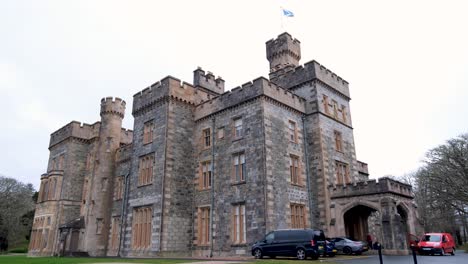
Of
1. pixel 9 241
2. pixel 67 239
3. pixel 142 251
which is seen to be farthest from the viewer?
pixel 9 241

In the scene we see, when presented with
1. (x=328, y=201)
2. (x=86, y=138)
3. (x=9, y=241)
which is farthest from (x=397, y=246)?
(x=9, y=241)

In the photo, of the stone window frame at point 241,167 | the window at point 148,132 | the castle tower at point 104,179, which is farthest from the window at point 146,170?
the castle tower at point 104,179

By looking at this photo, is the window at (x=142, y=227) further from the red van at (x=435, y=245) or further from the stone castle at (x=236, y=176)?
the red van at (x=435, y=245)

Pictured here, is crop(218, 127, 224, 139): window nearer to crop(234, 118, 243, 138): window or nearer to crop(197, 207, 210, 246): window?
crop(234, 118, 243, 138): window

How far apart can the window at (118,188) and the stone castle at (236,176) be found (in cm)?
11

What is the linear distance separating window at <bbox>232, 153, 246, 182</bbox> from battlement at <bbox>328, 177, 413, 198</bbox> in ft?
21.9

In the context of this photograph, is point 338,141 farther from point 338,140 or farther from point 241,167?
point 241,167

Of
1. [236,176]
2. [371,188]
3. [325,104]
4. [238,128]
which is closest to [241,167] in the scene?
[236,176]

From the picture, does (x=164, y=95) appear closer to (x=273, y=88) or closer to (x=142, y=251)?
(x=273, y=88)

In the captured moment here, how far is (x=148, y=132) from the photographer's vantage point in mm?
29703

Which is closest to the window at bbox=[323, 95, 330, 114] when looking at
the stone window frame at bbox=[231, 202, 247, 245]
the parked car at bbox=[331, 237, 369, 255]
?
the parked car at bbox=[331, 237, 369, 255]

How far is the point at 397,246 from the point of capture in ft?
72.6

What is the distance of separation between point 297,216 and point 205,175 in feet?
24.9

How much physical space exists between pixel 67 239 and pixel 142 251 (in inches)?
464
